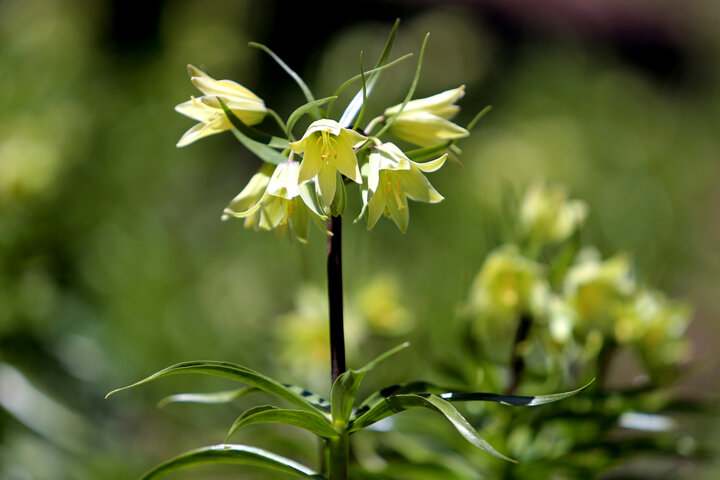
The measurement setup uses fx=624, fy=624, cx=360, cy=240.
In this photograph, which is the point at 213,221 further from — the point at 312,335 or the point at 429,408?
the point at 429,408

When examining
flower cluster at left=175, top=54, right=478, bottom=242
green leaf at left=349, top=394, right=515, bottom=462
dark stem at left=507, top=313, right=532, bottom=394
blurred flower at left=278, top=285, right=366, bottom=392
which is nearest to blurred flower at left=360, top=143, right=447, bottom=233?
flower cluster at left=175, top=54, right=478, bottom=242

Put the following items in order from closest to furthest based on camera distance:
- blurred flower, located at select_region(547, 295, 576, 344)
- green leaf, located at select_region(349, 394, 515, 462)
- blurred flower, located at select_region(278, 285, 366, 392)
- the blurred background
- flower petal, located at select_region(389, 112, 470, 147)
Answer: green leaf, located at select_region(349, 394, 515, 462) → flower petal, located at select_region(389, 112, 470, 147) → blurred flower, located at select_region(547, 295, 576, 344) → blurred flower, located at select_region(278, 285, 366, 392) → the blurred background

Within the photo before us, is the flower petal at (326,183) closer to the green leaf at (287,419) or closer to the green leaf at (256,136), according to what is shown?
the green leaf at (256,136)

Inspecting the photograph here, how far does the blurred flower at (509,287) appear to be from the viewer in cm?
61

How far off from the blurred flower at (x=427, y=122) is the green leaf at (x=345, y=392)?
0.51ft

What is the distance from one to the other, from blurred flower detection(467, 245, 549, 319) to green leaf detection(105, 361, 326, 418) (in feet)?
0.91

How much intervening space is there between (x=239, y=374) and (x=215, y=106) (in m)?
0.18

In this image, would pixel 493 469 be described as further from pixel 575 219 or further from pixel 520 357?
pixel 575 219

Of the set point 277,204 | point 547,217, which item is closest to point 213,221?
point 547,217

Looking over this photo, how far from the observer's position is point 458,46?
3.11m

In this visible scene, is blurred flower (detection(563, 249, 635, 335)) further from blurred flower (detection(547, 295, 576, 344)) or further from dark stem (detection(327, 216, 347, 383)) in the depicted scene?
dark stem (detection(327, 216, 347, 383))

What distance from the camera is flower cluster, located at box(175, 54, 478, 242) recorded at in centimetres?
40

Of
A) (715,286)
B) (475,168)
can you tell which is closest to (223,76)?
(475,168)

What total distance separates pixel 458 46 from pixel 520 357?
274cm
